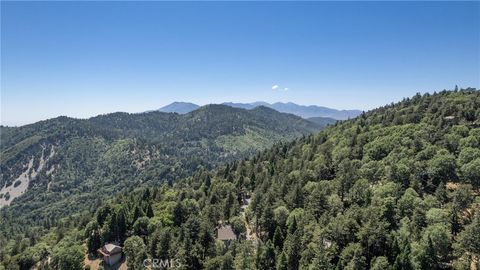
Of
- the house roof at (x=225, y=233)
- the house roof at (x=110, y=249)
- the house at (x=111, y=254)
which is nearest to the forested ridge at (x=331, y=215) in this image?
the house roof at (x=225, y=233)

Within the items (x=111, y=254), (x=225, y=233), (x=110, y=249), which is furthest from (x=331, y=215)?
(x=110, y=249)

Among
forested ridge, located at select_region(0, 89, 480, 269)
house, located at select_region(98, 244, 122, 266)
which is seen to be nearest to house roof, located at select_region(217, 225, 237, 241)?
forested ridge, located at select_region(0, 89, 480, 269)

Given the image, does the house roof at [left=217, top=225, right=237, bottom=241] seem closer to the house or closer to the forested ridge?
the forested ridge

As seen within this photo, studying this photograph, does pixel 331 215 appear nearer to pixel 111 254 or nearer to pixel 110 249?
pixel 111 254

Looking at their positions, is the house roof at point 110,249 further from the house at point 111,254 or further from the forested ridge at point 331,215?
the forested ridge at point 331,215

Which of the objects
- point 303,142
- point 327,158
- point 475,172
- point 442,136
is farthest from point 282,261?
point 303,142
